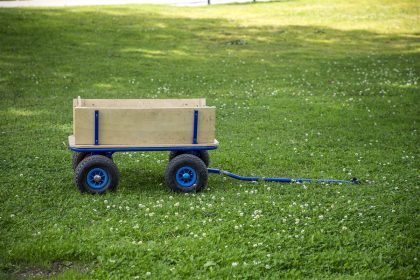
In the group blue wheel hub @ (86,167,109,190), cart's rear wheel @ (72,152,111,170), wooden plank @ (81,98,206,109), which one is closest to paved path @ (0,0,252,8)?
wooden plank @ (81,98,206,109)

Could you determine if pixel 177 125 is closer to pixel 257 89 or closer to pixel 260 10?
pixel 257 89

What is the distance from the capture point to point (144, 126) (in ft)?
27.3

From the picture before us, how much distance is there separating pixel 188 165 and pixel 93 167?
137 centimetres

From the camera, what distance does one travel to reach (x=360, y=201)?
8.24 m

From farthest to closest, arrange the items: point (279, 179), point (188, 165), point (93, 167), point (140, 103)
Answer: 1. point (140, 103)
2. point (279, 179)
3. point (188, 165)
4. point (93, 167)

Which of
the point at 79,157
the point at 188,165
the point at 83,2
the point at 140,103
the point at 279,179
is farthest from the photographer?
the point at 83,2

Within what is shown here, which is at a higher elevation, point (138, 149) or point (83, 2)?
point (83, 2)

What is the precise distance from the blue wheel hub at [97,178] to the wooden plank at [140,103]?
4.46 feet

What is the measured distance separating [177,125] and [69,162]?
8.91 ft

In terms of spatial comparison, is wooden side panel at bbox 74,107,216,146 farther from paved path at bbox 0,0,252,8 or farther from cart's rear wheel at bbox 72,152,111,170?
paved path at bbox 0,0,252,8

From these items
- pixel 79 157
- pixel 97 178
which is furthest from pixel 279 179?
pixel 79 157

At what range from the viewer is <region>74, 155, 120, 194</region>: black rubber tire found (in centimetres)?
823

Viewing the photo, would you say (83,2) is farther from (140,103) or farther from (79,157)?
(79,157)

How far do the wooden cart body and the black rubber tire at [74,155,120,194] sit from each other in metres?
0.19
